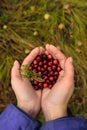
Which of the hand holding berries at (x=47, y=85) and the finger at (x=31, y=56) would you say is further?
the finger at (x=31, y=56)

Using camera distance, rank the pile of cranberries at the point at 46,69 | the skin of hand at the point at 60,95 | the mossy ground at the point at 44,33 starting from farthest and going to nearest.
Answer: the mossy ground at the point at 44,33
the pile of cranberries at the point at 46,69
the skin of hand at the point at 60,95

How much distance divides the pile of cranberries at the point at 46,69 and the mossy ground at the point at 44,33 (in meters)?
0.30

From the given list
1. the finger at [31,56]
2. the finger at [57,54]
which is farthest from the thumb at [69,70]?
the finger at [31,56]

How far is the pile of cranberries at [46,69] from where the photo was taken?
1.92m

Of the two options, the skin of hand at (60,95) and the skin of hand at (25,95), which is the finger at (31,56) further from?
the skin of hand at (60,95)

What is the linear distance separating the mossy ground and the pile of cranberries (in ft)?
0.99

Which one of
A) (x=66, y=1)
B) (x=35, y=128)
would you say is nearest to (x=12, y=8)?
(x=66, y=1)

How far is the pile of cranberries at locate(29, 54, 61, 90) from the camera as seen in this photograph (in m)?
1.92

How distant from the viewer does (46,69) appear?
78.2 inches

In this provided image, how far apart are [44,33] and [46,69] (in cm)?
41

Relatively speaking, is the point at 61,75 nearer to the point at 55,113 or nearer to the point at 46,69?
the point at 46,69

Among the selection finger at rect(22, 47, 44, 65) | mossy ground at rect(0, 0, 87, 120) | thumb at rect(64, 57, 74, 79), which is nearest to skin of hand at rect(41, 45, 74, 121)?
thumb at rect(64, 57, 74, 79)

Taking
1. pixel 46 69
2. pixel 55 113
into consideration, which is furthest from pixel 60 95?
pixel 46 69

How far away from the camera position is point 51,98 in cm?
178
